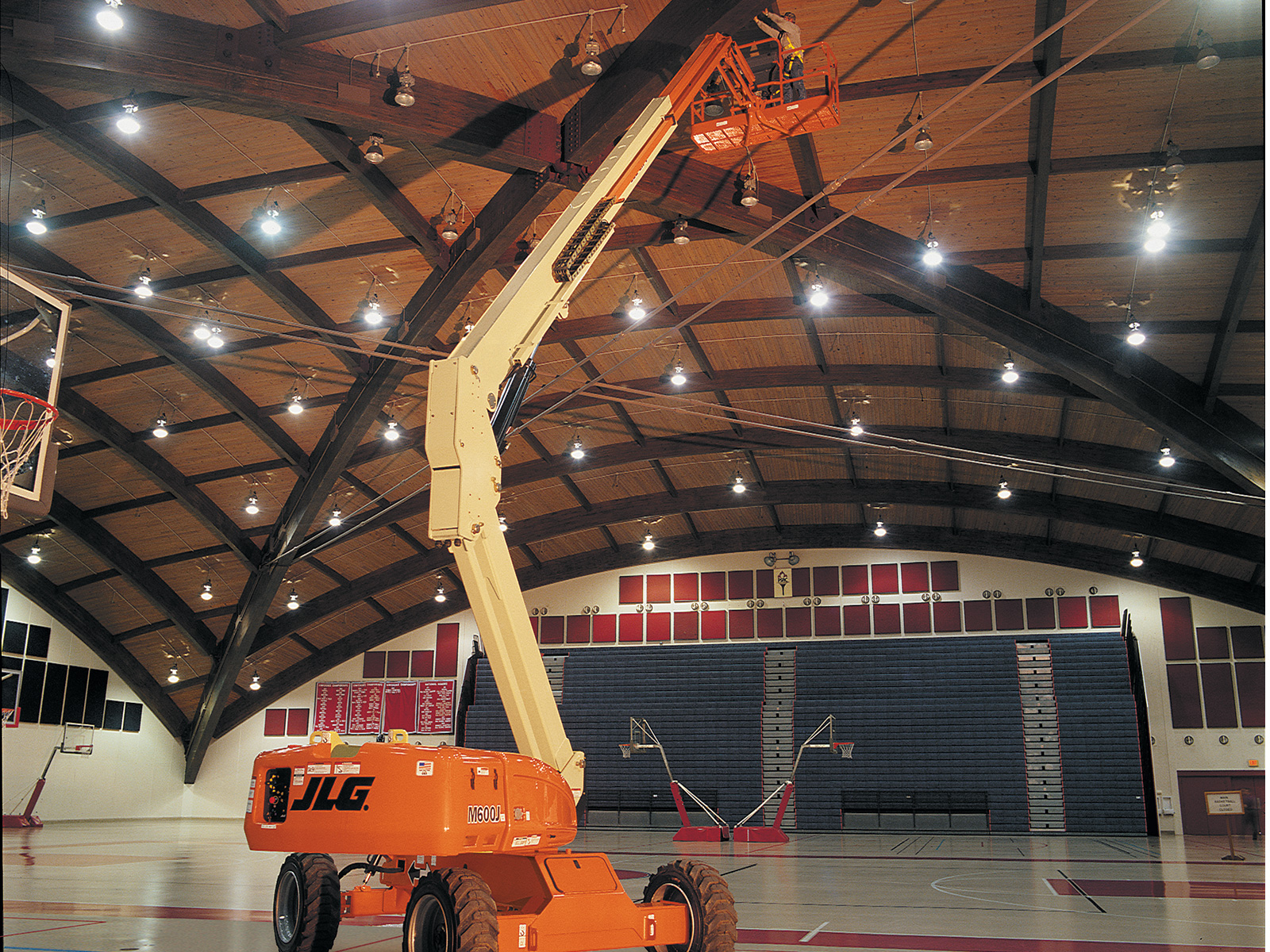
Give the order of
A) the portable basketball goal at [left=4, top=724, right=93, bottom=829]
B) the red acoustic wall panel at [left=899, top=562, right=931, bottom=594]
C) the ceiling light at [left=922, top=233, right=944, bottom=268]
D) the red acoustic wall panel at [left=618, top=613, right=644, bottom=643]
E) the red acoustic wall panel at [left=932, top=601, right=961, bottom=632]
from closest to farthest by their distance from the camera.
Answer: the ceiling light at [left=922, top=233, right=944, bottom=268]
the portable basketball goal at [left=4, top=724, right=93, bottom=829]
the red acoustic wall panel at [left=932, top=601, right=961, bottom=632]
the red acoustic wall panel at [left=899, top=562, right=931, bottom=594]
the red acoustic wall panel at [left=618, top=613, right=644, bottom=643]

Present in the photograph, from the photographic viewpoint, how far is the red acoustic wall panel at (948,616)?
116 feet

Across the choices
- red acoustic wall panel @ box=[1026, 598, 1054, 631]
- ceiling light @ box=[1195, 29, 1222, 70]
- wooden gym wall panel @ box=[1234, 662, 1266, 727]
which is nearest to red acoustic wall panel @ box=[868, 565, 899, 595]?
red acoustic wall panel @ box=[1026, 598, 1054, 631]

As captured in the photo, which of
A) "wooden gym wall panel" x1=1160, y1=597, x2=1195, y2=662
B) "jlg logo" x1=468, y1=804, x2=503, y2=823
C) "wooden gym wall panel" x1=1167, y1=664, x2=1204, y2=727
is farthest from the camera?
"wooden gym wall panel" x1=1160, y1=597, x2=1195, y2=662

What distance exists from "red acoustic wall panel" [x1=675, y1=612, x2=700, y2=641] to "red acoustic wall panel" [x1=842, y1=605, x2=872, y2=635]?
220 inches

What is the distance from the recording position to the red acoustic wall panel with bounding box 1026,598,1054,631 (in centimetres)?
3441

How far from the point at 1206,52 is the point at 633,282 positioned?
11.5m

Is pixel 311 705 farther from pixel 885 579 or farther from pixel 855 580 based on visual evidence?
pixel 885 579

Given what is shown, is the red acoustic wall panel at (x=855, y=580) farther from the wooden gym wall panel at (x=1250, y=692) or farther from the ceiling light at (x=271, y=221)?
the ceiling light at (x=271, y=221)

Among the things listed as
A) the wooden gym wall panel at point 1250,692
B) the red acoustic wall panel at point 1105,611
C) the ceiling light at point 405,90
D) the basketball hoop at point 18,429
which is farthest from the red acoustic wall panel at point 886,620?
the basketball hoop at point 18,429

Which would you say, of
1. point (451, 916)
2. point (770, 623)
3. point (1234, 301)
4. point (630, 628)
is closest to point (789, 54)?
point (451, 916)

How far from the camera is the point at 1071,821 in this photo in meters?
31.9

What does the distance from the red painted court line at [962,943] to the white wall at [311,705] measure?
87.0ft

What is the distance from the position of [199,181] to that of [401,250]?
3.93 metres

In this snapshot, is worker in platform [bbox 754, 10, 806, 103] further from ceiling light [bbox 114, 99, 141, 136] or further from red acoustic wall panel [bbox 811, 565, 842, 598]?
red acoustic wall panel [bbox 811, 565, 842, 598]
